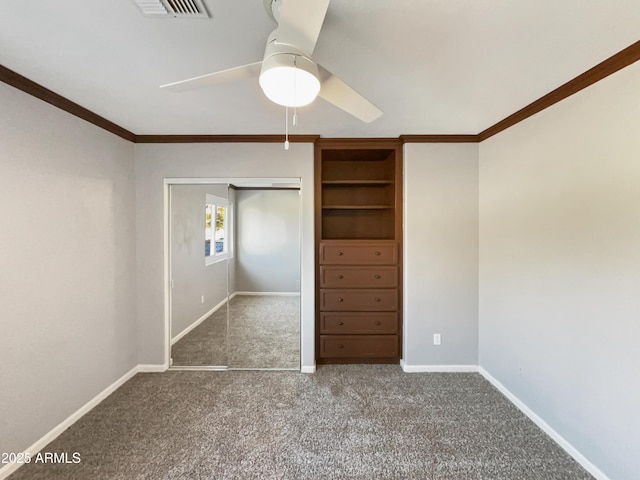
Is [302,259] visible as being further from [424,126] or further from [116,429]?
[116,429]

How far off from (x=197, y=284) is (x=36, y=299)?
167 centimetres

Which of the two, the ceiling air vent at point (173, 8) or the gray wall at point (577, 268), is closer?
the ceiling air vent at point (173, 8)

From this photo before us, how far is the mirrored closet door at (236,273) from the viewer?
3146mm

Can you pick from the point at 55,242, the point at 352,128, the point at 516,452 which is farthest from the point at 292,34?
the point at 516,452

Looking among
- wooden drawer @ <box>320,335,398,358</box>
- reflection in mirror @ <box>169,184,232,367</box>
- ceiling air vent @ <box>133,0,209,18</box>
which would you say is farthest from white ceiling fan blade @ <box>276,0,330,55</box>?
wooden drawer @ <box>320,335,398,358</box>

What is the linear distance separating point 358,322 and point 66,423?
8.37 ft

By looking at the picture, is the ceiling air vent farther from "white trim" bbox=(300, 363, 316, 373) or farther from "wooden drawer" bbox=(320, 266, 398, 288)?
"white trim" bbox=(300, 363, 316, 373)

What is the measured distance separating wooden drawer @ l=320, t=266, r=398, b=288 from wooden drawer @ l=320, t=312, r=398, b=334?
1.04 ft

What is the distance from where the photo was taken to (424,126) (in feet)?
8.76

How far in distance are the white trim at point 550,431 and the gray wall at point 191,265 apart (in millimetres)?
3034

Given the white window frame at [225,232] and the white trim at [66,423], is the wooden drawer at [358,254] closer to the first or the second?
the white window frame at [225,232]

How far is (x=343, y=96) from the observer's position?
1.31 metres

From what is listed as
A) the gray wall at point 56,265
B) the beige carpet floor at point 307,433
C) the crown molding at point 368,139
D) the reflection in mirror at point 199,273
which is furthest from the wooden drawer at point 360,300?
the gray wall at point 56,265

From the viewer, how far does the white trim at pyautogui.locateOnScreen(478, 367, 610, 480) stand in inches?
68.5
